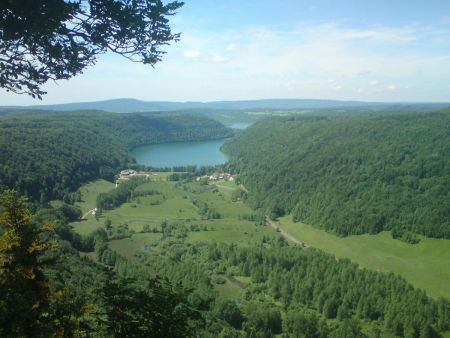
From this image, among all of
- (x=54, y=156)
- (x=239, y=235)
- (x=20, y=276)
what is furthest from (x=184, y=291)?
(x=54, y=156)

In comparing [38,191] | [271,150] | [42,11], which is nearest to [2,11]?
[42,11]

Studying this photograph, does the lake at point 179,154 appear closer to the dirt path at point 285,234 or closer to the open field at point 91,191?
the open field at point 91,191

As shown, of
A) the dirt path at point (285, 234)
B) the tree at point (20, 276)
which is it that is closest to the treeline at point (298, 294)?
the dirt path at point (285, 234)

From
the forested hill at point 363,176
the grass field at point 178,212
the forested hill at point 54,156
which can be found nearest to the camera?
the grass field at point 178,212

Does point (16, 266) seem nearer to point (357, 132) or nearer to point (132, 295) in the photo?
point (132, 295)

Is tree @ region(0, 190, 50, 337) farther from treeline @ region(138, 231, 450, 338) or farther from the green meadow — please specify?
the green meadow

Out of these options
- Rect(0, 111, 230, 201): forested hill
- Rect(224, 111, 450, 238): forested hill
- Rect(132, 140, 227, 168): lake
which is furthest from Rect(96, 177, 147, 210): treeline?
Rect(132, 140, 227, 168): lake

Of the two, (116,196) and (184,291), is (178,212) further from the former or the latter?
(184,291)
